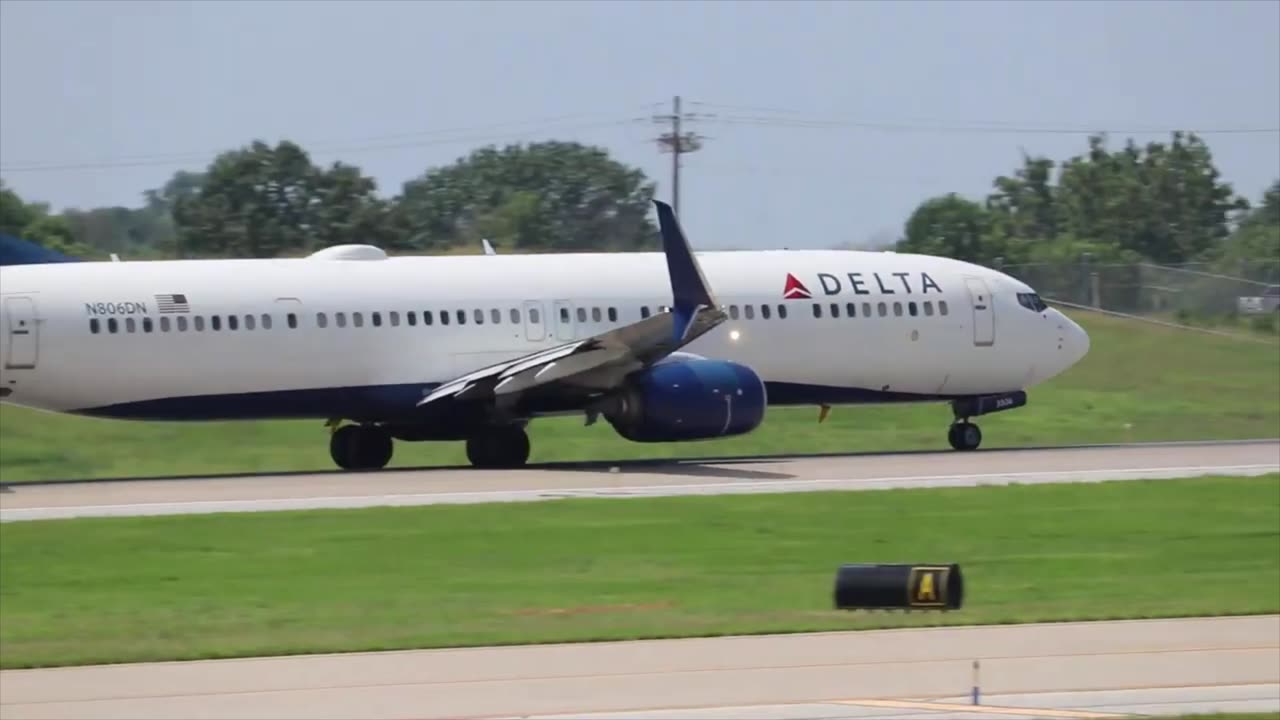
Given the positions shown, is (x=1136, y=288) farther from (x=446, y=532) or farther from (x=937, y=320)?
(x=446, y=532)

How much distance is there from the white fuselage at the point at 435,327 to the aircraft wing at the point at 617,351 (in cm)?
82

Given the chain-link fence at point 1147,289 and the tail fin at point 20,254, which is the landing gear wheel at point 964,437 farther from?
the chain-link fence at point 1147,289

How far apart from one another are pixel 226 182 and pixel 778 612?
60279 millimetres

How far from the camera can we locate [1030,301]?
39.8 metres

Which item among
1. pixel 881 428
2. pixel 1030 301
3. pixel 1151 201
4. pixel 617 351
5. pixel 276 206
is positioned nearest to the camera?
pixel 617 351

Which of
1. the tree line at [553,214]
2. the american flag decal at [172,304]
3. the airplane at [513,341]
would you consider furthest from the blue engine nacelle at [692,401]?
the tree line at [553,214]

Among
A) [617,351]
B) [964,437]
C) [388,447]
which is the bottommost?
[964,437]

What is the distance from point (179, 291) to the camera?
33812 millimetres

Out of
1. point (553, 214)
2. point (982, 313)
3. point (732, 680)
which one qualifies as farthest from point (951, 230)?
point (732, 680)

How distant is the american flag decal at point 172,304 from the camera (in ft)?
110

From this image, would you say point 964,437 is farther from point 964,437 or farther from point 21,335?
point 21,335

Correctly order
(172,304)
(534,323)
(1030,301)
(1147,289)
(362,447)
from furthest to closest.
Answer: (1147,289) < (1030,301) < (362,447) < (534,323) < (172,304)

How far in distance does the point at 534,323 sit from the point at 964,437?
27.3ft

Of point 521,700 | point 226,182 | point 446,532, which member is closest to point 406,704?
point 521,700
